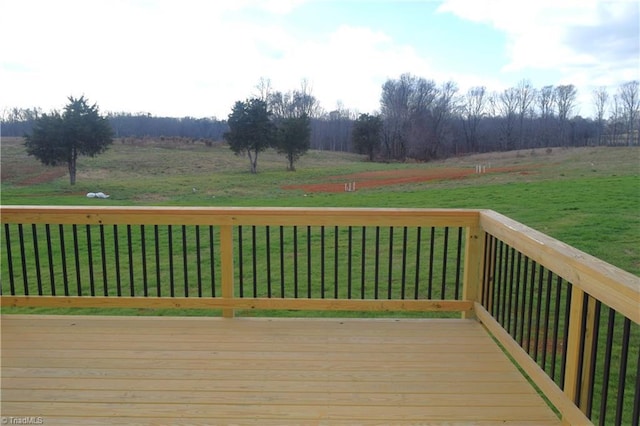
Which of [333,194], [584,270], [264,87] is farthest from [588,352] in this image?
[264,87]

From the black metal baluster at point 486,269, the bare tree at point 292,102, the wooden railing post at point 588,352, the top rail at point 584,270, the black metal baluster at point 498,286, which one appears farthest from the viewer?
the bare tree at point 292,102

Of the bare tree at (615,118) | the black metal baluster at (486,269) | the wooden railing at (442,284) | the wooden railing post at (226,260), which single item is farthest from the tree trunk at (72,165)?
the bare tree at (615,118)

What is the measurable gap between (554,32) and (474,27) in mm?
1476

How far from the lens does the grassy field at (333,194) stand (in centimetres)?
737

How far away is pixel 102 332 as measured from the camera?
9.11 ft

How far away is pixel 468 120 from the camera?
44.5 meters

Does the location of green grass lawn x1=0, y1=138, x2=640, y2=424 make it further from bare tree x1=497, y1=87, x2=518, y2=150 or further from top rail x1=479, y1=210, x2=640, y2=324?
bare tree x1=497, y1=87, x2=518, y2=150

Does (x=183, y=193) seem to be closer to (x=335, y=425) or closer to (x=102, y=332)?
(x=102, y=332)

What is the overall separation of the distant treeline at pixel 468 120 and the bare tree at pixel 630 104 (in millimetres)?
362

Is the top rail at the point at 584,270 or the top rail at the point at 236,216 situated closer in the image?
the top rail at the point at 584,270

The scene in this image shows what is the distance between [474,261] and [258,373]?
1.57 metres

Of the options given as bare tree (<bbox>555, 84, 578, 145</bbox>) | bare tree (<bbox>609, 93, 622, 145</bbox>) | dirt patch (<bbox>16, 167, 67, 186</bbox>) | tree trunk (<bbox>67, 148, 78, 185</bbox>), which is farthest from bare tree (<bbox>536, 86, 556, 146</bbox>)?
dirt patch (<bbox>16, 167, 67, 186</bbox>)

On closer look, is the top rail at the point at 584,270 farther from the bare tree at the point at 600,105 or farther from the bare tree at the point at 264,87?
the bare tree at the point at 600,105

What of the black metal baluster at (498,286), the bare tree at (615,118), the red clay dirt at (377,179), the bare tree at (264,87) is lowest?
the red clay dirt at (377,179)
